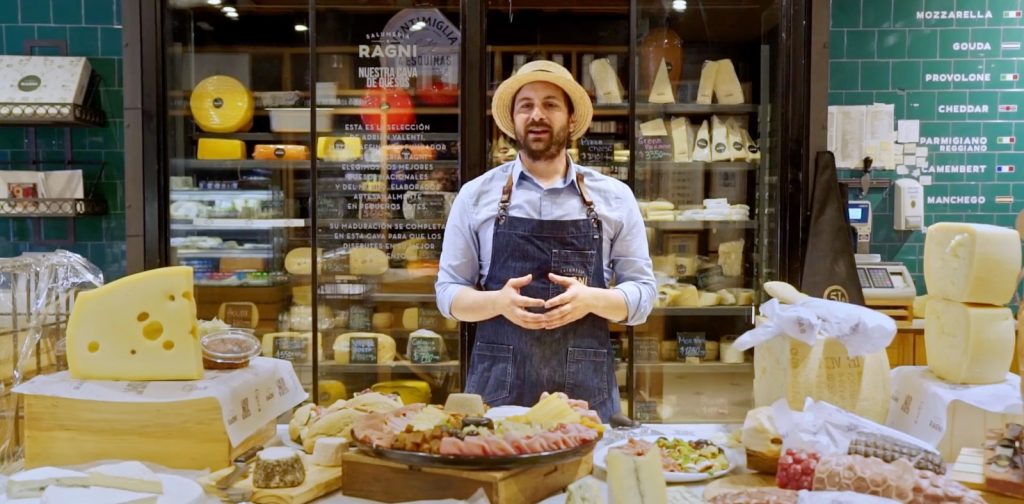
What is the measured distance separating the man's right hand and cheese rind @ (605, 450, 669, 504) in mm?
1168

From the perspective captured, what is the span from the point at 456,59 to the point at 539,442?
122 inches

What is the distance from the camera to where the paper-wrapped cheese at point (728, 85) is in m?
4.30

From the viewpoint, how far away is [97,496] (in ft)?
4.42

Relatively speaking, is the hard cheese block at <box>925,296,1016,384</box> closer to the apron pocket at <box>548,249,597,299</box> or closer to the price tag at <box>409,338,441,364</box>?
the apron pocket at <box>548,249,597,299</box>

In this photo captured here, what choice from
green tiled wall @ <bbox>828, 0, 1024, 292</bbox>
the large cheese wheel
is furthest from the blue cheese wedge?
green tiled wall @ <bbox>828, 0, 1024, 292</bbox>

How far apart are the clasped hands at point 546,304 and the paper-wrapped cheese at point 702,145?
2.07 metres

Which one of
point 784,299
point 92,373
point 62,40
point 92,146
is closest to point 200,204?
point 92,146

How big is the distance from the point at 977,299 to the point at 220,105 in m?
3.59

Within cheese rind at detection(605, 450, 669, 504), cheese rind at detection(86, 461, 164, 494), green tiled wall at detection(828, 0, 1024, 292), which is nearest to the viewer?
cheese rind at detection(605, 450, 669, 504)

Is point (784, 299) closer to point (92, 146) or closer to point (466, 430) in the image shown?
point (466, 430)

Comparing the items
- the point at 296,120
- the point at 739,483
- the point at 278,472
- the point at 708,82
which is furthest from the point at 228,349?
the point at 708,82

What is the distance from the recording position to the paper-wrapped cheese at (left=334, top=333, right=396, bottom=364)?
14.1 ft

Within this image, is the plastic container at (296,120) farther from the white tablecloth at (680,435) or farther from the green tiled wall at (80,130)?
the white tablecloth at (680,435)

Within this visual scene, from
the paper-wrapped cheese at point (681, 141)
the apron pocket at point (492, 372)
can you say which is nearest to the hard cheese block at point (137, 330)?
the apron pocket at point (492, 372)
